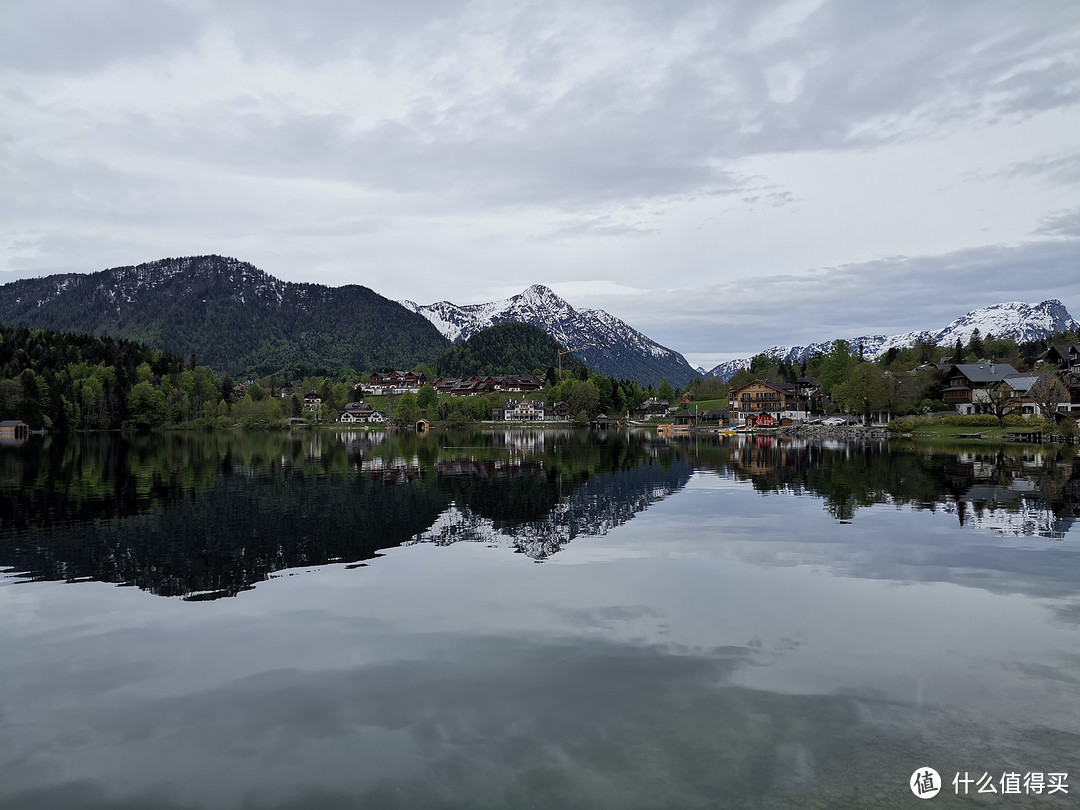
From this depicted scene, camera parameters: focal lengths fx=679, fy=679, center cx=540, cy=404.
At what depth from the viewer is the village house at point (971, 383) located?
119188mm

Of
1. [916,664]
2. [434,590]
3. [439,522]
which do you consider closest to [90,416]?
[439,522]

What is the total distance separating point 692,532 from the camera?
28.3m

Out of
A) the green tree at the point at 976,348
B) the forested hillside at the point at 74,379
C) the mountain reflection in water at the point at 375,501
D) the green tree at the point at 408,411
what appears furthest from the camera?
the green tree at the point at 408,411

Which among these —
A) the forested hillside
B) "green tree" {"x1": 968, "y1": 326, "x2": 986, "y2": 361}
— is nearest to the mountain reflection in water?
the forested hillside

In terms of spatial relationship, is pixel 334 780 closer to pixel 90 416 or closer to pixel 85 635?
pixel 85 635

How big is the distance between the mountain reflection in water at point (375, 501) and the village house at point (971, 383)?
5606 centimetres

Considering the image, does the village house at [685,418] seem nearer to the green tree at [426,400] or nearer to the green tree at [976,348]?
the green tree at [426,400]

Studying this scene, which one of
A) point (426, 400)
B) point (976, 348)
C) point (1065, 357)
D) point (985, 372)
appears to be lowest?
point (426, 400)

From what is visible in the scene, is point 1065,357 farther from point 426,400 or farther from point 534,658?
point 534,658

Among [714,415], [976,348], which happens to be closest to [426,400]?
[714,415]

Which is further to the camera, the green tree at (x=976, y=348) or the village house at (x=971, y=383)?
the green tree at (x=976, y=348)

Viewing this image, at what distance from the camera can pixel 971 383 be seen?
12175 cm

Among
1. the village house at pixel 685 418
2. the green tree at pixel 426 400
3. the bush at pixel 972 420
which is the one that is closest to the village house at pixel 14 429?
the green tree at pixel 426 400

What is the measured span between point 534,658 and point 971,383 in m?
133
